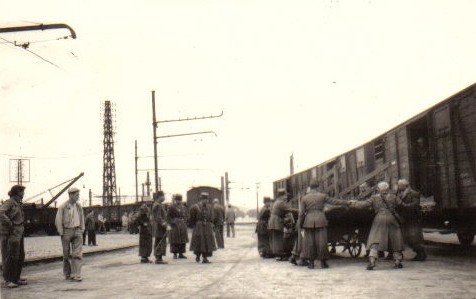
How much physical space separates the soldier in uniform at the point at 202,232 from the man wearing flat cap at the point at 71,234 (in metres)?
3.68

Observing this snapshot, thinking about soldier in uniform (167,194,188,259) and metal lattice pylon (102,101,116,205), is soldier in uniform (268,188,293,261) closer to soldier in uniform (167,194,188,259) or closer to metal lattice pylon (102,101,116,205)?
soldier in uniform (167,194,188,259)

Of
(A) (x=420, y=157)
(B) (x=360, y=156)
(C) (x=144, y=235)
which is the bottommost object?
(C) (x=144, y=235)

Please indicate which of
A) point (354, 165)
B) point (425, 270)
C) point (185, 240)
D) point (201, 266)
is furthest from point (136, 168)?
point (425, 270)

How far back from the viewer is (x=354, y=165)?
68.1 feet

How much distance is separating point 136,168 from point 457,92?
31.9m

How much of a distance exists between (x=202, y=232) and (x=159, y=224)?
146 cm

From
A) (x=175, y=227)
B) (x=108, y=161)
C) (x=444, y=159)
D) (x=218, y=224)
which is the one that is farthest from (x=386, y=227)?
(x=108, y=161)

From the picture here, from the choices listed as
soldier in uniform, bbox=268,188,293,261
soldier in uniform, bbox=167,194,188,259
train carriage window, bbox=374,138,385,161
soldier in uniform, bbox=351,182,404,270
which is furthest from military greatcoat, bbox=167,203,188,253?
train carriage window, bbox=374,138,385,161

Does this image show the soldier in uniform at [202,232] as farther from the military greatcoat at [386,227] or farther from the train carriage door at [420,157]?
the train carriage door at [420,157]

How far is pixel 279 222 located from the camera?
13641 millimetres

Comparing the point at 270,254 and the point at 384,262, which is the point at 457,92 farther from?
the point at 270,254

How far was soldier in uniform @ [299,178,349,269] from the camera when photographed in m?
11.5

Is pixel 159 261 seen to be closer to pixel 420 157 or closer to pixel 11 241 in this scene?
pixel 11 241

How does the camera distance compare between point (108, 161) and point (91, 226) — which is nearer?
point (91, 226)
